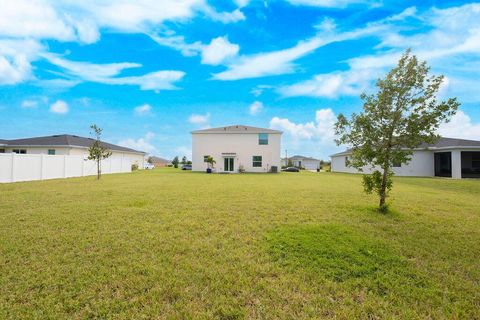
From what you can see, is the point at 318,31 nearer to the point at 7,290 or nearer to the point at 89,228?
the point at 89,228

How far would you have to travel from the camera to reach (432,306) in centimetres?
291

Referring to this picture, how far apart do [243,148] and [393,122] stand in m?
27.3

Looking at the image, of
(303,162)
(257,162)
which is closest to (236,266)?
(257,162)

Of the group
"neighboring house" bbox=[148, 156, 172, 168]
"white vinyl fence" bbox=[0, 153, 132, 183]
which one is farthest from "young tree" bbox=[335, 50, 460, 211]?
"neighboring house" bbox=[148, 156, 172, 168]

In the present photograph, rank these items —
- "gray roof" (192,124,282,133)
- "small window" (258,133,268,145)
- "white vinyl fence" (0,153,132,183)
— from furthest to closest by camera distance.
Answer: "small window" (258,133,268,145) < "gray roof" (192,124,282,133) < "white vinyl fence" (0,153,132,183)

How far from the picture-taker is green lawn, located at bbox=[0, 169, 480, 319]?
2.85 m

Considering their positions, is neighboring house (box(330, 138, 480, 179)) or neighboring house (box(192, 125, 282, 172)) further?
neighboring house (box(192, 125, 282, 172))

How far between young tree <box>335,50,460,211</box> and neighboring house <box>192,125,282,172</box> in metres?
26.0

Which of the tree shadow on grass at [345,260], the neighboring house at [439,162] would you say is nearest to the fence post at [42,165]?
the tree shadow on grass at [345,260]

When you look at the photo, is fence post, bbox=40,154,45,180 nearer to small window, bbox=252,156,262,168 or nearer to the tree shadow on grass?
the tree shadow on grass

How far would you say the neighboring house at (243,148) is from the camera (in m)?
34.2

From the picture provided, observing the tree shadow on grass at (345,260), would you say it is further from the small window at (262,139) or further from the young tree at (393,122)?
the small window at (262,139)

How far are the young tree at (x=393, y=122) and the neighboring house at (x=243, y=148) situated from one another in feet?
85.4

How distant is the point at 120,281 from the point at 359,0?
1165cm
